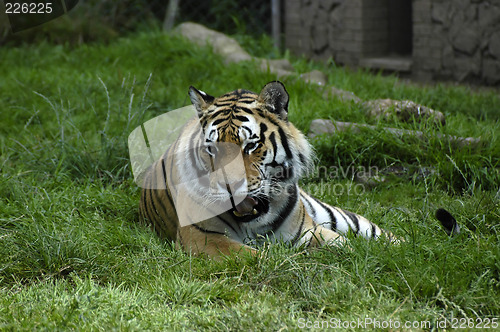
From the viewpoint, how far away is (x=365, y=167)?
4.50 meters

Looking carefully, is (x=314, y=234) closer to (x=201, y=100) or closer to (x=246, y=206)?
(x=246, y=206)

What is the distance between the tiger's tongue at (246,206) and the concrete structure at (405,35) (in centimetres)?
457

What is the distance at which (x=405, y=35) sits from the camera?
8.41 meters

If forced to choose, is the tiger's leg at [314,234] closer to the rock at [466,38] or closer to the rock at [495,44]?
the rock at [495,44]

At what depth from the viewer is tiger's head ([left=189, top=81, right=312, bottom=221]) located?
9.46ft

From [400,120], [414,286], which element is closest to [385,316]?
[414,286]

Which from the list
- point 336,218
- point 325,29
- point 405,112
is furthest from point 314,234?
point 325,29

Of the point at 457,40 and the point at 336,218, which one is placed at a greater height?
the point at 457,40

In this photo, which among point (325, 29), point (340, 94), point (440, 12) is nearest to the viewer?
point (340, 94)

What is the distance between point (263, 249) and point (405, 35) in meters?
6.42

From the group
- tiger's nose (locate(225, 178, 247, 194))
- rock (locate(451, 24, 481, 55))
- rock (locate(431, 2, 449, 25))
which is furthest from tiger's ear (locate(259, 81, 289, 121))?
rock (locate(431, 2, 449, 25))

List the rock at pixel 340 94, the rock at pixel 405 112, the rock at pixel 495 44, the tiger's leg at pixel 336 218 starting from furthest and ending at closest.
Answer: the rock at pixel 495 44 < the rock at pixel 340 94 < the rock at pixel 405 112 < the tiger's leg at pixel 336 218

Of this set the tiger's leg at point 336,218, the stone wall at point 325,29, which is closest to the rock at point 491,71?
the stone wall at point 325,29

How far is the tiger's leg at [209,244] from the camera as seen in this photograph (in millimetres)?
2939
